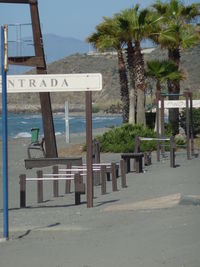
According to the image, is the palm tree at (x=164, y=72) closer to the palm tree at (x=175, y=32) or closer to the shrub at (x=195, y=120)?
the palm tree at (x=175, y=32)

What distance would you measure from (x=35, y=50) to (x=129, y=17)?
9.90 m

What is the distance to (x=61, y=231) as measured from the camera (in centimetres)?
1051

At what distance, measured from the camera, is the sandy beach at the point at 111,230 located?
828cm

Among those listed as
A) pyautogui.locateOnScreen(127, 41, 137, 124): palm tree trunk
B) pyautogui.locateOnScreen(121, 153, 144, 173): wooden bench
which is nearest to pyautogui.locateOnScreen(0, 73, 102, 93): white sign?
pyautogui.locateOnScreen(121, 153, 144, 173): wooden bench

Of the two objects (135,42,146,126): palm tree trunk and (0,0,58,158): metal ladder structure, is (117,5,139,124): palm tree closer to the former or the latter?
(135,42,146,126): palm tree trunk

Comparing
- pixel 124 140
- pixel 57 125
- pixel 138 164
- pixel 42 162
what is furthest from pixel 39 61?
pixel 57 125

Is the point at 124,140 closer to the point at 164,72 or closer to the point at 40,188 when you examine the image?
the point at 164,72

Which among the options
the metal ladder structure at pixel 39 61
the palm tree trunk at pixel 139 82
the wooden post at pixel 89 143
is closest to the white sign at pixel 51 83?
the wooden post at pixel 89 143

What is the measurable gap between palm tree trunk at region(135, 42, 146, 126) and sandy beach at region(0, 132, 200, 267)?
18.6m

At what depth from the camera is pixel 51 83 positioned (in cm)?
1239

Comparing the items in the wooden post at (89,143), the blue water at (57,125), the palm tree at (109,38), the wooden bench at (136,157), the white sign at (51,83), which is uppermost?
the palm tree at (109,38)

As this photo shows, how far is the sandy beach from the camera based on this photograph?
828 centimetres

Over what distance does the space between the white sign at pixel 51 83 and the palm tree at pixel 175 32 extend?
75.1ft

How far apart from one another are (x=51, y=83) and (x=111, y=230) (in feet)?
10.1
